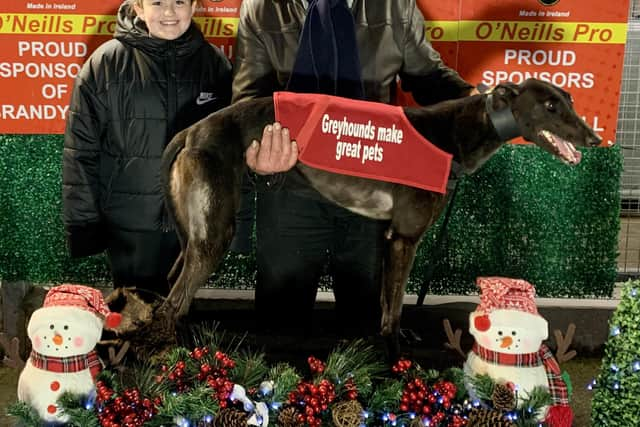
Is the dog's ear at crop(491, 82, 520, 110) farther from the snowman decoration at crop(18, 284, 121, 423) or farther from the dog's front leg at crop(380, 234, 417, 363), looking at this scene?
the snowman decoration at crop(18, 284, 121, 423)

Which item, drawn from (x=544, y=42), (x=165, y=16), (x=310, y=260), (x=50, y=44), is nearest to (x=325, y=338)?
(x=310, y=260)

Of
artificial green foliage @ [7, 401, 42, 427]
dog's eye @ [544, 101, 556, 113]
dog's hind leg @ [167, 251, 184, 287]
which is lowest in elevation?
artificial green foliage @ [7, 401, 42, 427]

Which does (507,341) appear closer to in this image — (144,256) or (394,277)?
(394,277)

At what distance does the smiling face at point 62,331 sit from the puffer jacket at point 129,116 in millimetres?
358

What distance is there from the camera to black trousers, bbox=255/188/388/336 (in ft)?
8.09

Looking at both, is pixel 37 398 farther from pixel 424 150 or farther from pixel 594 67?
pixel 594 67

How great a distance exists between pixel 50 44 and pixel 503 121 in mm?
1964

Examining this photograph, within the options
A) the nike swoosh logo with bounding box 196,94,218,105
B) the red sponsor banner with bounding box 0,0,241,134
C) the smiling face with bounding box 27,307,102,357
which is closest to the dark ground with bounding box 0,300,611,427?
the smiling face with bounding box 27,307,102,357

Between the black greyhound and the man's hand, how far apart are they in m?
0.03

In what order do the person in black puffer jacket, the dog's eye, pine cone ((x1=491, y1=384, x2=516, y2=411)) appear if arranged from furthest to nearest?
the person in black puffer jacket → pine cone ((x1=491, y1=384, x2=516, y2=411)) → the dog's eye

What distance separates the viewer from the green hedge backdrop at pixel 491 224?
3.53 meters

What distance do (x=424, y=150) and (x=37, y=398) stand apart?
4.46ft

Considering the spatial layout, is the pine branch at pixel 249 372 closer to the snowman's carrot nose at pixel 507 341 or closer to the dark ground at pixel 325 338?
the dark ground at pixel 325 338

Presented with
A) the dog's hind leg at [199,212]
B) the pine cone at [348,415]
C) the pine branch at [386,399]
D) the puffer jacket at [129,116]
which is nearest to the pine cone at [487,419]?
the pine branch at [386,399]
